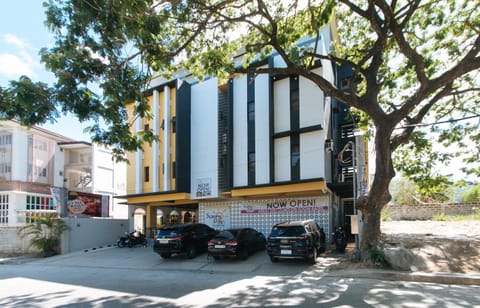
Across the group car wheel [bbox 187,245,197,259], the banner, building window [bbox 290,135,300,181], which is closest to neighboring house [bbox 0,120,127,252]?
the banner

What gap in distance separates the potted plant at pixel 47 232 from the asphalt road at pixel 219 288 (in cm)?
454

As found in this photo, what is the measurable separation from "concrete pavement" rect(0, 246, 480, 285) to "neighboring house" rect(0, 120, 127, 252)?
21.2 feet

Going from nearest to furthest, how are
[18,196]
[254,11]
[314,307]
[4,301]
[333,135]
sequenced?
[314,307], [4,301], [254,11], [333,135], [18,196]

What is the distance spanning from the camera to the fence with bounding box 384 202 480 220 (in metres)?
29.9

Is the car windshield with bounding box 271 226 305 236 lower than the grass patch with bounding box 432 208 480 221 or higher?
higher

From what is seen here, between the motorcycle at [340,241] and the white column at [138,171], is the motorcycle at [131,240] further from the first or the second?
the motorcycle at [340,241]

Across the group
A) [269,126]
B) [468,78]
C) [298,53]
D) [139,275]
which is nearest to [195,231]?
[139,275]

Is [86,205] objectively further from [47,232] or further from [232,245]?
[232,245]

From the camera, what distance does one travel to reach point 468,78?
14.8m

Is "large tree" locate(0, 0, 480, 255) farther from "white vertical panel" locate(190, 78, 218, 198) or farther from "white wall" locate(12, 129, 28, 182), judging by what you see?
"white wall" locate(12, 129, 28, 182)

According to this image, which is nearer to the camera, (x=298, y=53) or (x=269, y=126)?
(x=298, y=53)

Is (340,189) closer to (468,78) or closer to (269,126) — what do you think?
(269,126)

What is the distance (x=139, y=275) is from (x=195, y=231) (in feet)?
15.2

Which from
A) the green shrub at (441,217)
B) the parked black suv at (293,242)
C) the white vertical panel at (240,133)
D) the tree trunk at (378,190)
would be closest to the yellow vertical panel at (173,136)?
the white vertical panel at (240,133)
